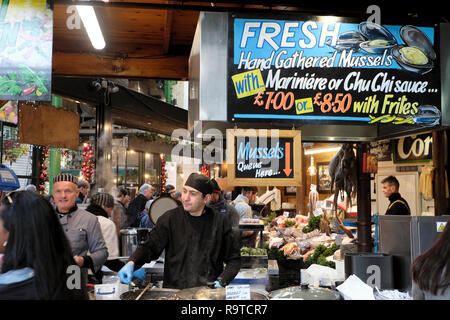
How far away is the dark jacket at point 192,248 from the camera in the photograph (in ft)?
12.1

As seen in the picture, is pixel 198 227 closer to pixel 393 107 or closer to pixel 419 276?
pixel 419 276

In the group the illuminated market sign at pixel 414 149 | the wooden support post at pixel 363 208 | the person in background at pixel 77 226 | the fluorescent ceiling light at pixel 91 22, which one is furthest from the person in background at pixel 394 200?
the fluorescent ceiling light at pixel 91 22

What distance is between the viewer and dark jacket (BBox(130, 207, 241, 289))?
3699 millimetres

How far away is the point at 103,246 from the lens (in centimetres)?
401

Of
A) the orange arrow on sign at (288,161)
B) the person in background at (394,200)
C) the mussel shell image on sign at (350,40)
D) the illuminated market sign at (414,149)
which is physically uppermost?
the mussel shell image on sign at (350,40)

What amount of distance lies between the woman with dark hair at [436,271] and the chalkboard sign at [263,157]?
2.14m

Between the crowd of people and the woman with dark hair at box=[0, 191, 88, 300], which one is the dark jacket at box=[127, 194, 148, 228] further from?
the woman with dark hair at box=[0, 191, 88, 300]

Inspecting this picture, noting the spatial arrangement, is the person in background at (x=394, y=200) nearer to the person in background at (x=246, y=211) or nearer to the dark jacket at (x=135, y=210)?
the person in background at (x=246, y=211)

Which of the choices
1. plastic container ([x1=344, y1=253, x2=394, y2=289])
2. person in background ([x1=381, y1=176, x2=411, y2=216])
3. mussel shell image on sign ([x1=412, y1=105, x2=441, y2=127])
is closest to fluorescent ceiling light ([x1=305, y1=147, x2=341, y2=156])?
person in background ([x1=381, y1=176, x2=411, y2=216])

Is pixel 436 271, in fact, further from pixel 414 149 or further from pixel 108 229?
pixel 414 149

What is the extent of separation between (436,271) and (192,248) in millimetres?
1978

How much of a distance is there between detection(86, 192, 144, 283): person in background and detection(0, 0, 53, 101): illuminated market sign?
1930mm
